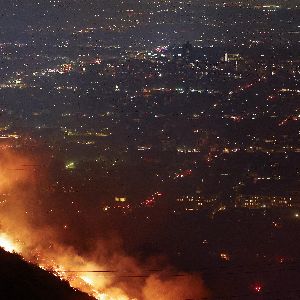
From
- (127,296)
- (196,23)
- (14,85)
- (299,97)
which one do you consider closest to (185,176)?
(127,296)

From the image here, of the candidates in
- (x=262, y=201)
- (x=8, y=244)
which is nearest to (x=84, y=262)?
(x=8, y=244)

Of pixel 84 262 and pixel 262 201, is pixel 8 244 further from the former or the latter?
pixel 262 201

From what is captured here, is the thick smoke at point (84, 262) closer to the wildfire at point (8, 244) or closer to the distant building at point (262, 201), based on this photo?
the wildfire at point (8, 244)

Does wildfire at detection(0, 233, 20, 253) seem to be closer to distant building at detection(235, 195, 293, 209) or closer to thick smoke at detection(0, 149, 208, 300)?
thick smoke at detection(0, 149, 208, 300)

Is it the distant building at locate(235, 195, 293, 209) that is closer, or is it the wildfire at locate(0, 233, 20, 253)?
the wildfire at locate(0, 233, 20, 253)

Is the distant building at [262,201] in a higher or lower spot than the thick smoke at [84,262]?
lower

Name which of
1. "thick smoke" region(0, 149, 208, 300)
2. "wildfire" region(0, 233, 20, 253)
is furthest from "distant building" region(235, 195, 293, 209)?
"wildfire" region(0, 233, 20, 253)

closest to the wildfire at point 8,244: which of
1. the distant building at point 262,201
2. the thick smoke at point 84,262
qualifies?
the thick smoke at point 84,262

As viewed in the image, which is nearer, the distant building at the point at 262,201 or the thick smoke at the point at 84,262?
the thick smoke at the point at 84,262

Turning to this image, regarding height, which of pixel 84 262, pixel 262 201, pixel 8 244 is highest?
pixel 8 244
